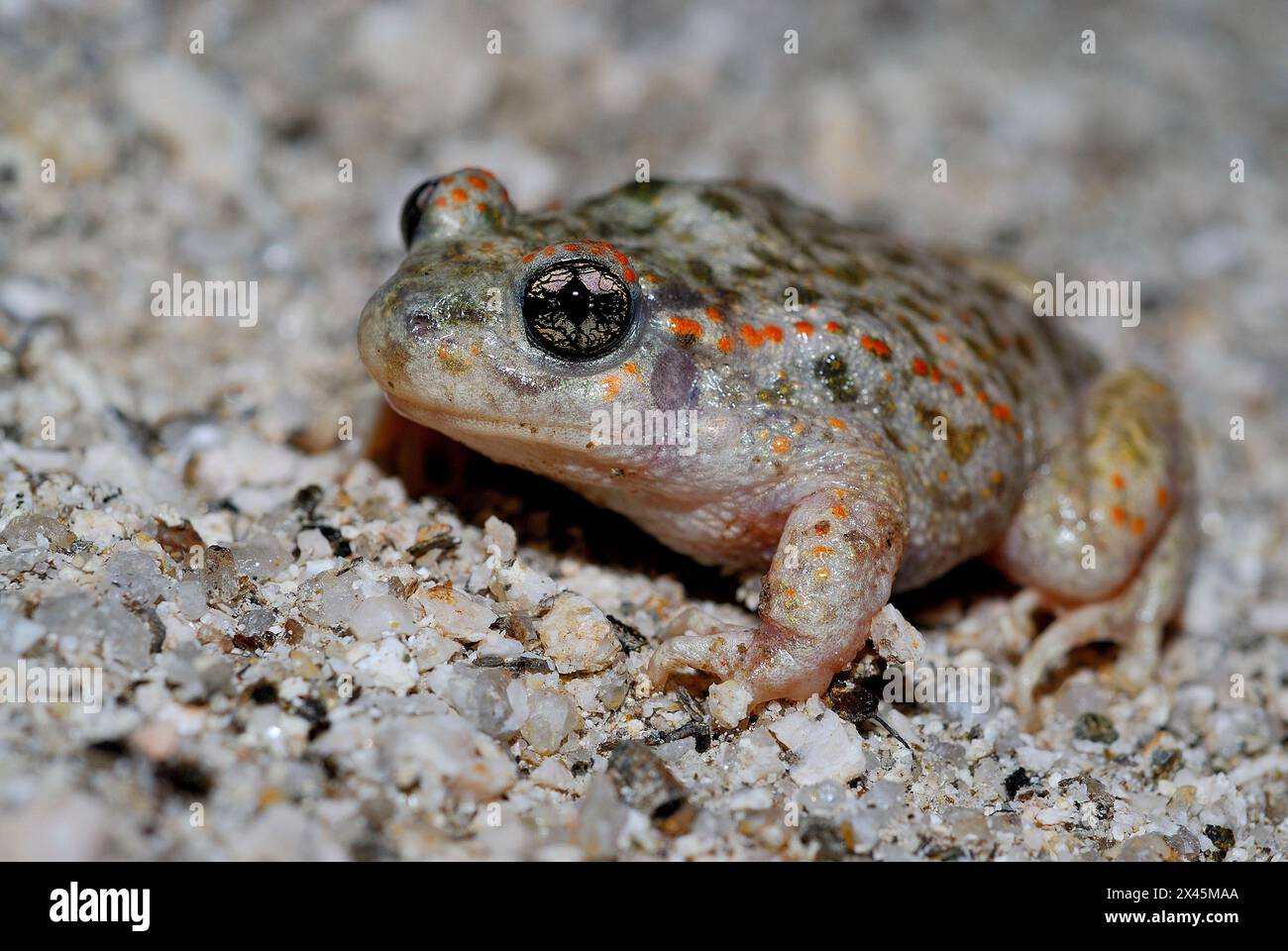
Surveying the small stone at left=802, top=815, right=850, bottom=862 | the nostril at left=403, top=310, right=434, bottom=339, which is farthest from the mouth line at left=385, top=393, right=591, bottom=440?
the small stone at left=802, top=815, right=850, bottom=862

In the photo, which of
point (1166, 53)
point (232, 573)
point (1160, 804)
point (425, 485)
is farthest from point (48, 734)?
point (1166, 53)

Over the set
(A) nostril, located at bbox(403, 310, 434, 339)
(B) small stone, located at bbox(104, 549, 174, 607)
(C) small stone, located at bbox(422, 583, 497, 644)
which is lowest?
(C) small stone, located at bbox(422, 583, 497, 644)

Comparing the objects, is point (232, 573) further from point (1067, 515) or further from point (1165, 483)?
point (1165, 483)

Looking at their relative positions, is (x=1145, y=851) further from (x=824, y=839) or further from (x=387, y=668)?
(x=387, y=668)

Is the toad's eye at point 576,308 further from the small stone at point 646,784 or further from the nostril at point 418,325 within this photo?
the small stone at point 646,784

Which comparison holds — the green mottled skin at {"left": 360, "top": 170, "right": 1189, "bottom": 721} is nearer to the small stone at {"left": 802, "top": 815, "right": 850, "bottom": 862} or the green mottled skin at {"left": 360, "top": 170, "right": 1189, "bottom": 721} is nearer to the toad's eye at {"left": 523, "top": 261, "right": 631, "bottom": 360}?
the toad's eye at {"left": 523, "top": 261, "right": 631, "bottom": 360}

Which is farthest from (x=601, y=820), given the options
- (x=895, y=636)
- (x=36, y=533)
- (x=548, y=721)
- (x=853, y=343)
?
(x=36, y=533)
